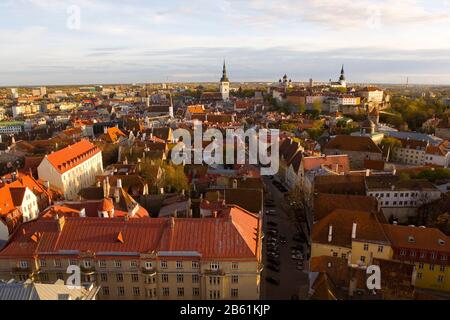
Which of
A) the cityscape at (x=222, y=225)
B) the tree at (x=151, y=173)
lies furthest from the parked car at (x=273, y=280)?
the tree at (x=151, y=173)

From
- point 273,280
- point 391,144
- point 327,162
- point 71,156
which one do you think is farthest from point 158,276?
point 391,144

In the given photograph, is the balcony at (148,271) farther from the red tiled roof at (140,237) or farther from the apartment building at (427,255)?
the apartment building at (427,255)

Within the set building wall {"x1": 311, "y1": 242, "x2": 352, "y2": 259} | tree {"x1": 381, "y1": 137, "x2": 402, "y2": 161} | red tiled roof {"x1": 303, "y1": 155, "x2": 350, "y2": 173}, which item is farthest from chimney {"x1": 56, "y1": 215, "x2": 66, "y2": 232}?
tree {"x1": 381, "y1": 137, "x2": 402, "y2": 161}

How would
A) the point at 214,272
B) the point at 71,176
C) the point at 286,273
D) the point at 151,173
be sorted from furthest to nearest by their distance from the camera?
the point at 71,176 → the point at 151,173 → the point at 286,273 → the point at 214,272

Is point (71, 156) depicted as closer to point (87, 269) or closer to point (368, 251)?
point (87, 269)

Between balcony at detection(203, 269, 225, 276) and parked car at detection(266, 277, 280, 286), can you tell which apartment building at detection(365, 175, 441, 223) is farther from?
balcony at detection(203, 269, 225, 276)
